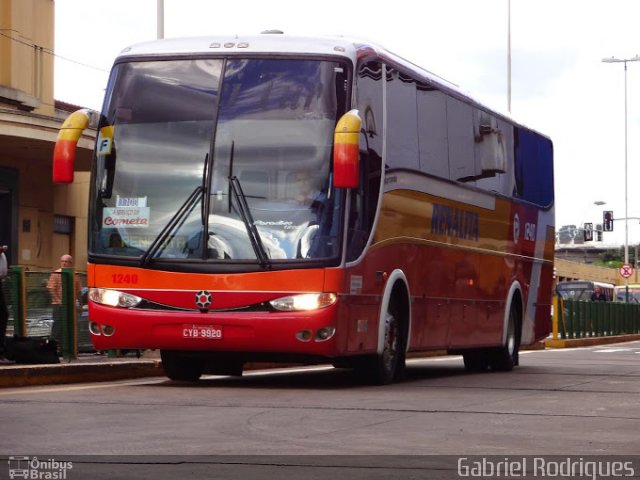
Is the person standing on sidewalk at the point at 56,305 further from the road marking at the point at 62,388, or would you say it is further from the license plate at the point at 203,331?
the license plate at the point at 203,331

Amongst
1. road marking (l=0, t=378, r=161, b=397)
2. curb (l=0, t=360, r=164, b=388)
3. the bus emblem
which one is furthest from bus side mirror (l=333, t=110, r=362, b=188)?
curb (l=0, t=360, r=164, b=388)

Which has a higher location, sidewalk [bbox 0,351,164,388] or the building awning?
the building awning

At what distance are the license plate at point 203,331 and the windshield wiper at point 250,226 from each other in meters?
0.78

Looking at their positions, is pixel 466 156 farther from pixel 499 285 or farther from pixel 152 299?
pixel 152 299

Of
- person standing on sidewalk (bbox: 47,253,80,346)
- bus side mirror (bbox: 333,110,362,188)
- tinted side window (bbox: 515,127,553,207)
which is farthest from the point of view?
tinted side window (bbox: 515,127,553,207)

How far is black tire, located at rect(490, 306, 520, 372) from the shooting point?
70.8ft

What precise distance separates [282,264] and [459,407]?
262cm

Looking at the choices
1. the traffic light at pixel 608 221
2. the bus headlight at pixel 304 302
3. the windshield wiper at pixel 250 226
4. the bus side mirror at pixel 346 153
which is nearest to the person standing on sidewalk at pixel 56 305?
the windshield wiper at pixel 250 226

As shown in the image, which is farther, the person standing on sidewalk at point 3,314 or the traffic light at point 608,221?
the traffic light at point 608,221

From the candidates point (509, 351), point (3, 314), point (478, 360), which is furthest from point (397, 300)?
point (509, 351)

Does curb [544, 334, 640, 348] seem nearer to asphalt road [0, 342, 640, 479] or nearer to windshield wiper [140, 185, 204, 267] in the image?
asphalt road [0, 342, 640, 479]

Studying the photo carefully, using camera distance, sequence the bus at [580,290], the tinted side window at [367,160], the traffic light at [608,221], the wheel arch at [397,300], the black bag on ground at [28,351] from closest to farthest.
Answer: the tinted side window at [367,160] < the wheel arch at [397,300] < the black bag on ground at [28,351] < the traffic light at [608,221] < the bus at [580,290]

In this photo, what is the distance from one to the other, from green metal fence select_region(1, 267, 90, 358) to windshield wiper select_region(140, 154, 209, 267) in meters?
3.40
